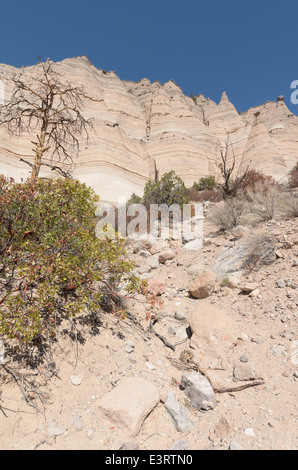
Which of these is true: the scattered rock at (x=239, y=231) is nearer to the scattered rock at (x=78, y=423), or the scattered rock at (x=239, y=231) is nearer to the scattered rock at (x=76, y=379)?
the scattered rock at (x=76, y=379)

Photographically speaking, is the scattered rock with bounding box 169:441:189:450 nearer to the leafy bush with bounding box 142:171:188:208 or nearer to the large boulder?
the large boulder

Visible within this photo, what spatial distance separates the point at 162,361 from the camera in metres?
3.05

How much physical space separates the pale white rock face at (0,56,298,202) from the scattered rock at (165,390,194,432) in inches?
681

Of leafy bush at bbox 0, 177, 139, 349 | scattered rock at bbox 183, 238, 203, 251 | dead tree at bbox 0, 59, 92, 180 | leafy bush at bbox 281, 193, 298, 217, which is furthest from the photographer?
scattered rock at bbox 183, 238, 203, 251

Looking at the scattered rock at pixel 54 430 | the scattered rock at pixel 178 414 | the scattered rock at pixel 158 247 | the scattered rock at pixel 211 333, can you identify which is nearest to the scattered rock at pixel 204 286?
the scattered rock at pixel 211 333

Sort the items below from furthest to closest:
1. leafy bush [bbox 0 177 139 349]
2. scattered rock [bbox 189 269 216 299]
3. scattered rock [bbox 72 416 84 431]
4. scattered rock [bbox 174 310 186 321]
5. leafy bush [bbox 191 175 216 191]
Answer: leafy bush [bbox 191 175 216 191], scattered rock [bbox 189 269 216 299], scattered rock [bbox 174 310 186 321], leafy bush [bbox 0 177 139 349], scattered rock [bbox 72 416 84 431]

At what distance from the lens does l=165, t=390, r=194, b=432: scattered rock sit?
7.18 feet

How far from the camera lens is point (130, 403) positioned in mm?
2225

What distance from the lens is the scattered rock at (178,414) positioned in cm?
219

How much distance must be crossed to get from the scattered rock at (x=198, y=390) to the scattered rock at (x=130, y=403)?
385 mm

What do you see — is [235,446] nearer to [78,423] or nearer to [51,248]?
[78,423]

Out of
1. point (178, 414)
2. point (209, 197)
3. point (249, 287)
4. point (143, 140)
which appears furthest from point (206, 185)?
point (178, 414)

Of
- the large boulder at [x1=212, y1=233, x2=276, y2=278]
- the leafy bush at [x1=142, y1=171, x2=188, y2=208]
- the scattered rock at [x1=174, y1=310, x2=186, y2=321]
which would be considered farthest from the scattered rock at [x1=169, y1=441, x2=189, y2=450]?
the leafy bush at [x1=142, y1=171, x2=188, y2=208]
